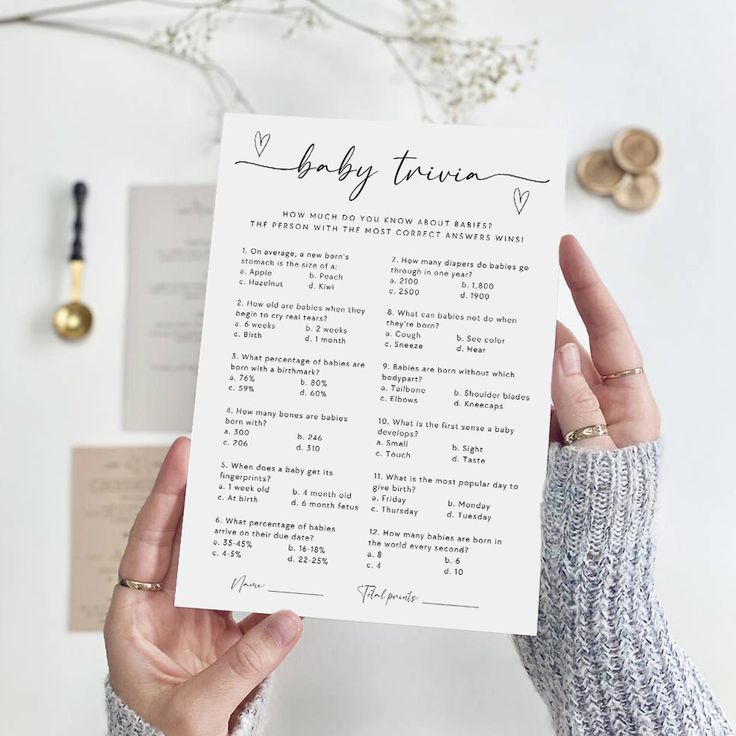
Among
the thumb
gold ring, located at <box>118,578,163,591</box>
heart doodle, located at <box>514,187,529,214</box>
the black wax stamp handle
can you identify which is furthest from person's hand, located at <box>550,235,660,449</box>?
the black wax stamp handle

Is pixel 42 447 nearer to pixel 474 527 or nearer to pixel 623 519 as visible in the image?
pixel 474 527

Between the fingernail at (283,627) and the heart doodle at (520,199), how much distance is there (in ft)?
1.43

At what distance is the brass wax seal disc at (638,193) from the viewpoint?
1014 millimetres

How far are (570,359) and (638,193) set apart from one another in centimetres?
39

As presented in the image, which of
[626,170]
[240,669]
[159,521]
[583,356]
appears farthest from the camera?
[626,170]

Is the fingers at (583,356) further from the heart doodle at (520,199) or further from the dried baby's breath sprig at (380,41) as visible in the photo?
the dried baby's breath sprig at (380,41)

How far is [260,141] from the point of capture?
2.38 feet

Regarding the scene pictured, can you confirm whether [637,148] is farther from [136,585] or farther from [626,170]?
[136,585]

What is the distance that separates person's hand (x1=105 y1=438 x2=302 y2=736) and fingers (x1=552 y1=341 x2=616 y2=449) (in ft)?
1.08

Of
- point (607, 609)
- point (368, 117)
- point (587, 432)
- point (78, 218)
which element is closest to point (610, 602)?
point (607, 609)

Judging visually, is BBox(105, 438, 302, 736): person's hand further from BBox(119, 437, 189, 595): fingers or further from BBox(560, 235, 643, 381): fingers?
BBox(560, 235, 643, 381): fingers

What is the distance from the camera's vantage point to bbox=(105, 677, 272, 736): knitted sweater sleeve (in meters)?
0.69

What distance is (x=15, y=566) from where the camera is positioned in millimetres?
1068

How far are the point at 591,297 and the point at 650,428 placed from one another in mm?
156
